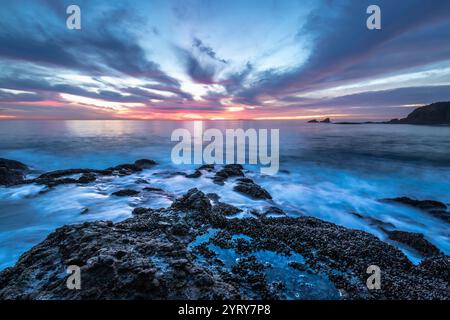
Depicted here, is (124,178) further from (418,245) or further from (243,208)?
(418,245)

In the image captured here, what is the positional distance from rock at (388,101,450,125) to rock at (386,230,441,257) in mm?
160318

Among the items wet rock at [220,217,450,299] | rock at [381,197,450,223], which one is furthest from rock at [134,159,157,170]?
rock at [381,197,450,223]

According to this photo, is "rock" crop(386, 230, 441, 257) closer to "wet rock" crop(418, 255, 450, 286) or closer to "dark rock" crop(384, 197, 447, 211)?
"wet rock" crop(418, 255, 450, 286)

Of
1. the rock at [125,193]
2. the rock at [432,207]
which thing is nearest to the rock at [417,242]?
the rock at [432,207]

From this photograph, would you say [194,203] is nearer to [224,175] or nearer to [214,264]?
[214,264]

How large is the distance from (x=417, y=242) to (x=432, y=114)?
167400 millimetres

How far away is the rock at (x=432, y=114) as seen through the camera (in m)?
123

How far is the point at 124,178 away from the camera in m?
17.0

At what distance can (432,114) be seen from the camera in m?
129

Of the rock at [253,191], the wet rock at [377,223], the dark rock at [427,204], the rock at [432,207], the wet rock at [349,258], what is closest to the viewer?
the wet rock at [349,258]

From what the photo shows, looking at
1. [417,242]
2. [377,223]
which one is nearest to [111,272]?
[417,242]

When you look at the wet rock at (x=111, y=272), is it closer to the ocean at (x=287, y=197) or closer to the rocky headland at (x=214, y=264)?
the rocky headland at (x=214, y=264)

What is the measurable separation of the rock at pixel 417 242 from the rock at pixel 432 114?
160 meters
